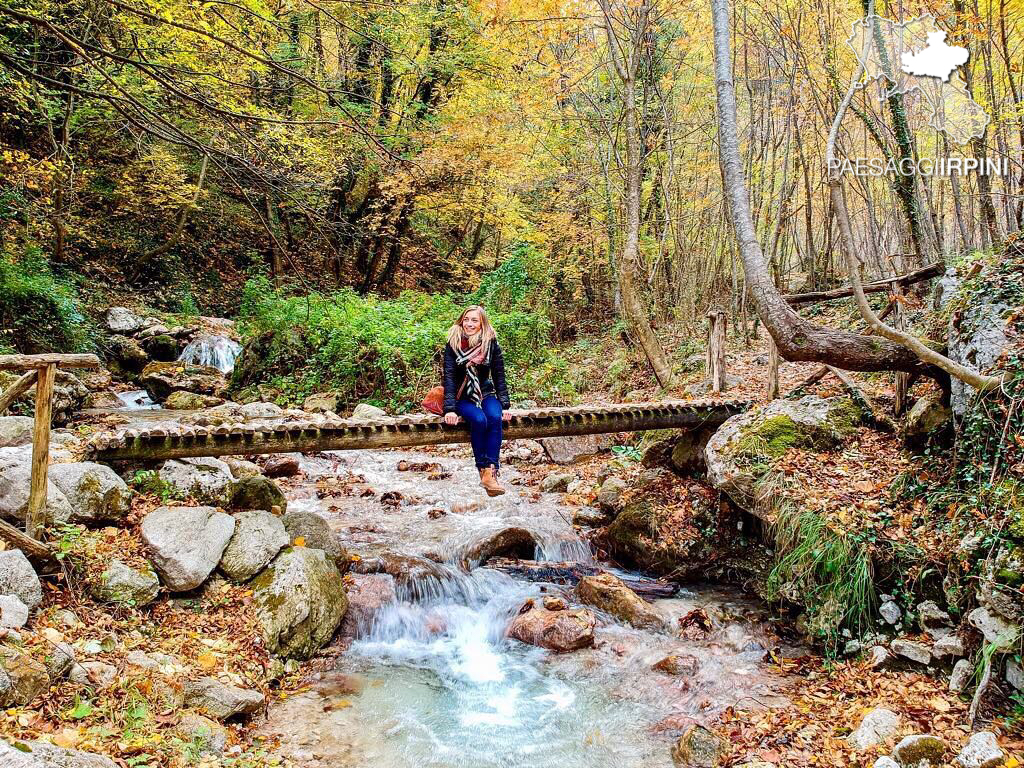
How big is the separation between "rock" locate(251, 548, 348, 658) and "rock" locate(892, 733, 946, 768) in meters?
3.94

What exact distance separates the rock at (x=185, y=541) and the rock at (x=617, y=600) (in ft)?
10.7

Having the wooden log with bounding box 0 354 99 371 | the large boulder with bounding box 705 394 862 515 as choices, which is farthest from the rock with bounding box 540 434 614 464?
Result: the wooden log with bounding box 0 354 99 371

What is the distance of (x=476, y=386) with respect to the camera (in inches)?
225

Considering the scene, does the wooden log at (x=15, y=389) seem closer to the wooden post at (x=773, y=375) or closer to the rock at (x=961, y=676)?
the rock at (x=961, y=676)

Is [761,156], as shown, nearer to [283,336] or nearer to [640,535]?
[640,535]

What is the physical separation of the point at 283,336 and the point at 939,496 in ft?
39.4

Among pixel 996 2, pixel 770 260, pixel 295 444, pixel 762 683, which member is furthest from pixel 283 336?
pixel 996 2

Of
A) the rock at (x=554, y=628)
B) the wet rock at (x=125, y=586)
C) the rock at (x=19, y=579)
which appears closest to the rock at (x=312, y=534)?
the wet rock at (x=125, y=586)

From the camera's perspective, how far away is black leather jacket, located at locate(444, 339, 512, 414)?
568 centimetres

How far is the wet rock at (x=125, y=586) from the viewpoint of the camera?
403cm

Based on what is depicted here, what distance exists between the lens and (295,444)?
5.61 metres

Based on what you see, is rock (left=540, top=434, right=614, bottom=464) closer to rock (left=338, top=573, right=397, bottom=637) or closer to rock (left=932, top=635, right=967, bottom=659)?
rock (left=338, top=573, right=397, bottom=637)

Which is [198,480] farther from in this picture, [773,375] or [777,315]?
[773,375]

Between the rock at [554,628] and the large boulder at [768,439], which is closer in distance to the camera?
the rock at [554,628]
